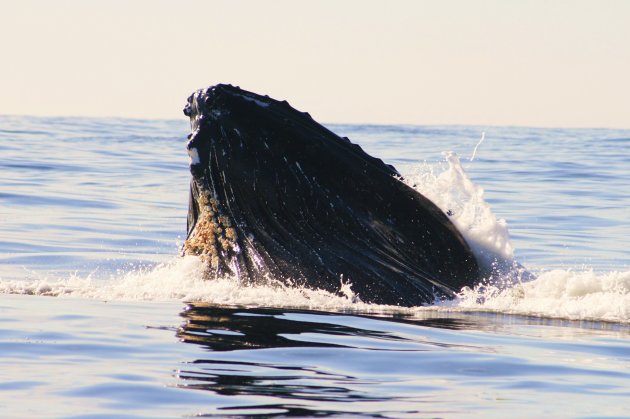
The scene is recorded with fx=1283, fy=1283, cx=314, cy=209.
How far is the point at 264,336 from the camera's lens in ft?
29.0

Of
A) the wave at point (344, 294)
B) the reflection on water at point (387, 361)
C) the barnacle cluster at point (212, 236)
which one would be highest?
the barnacle cluster at point (212, 236)

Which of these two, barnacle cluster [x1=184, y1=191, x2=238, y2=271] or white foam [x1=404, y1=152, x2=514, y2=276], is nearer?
barnacle cluster [x1=184, y1=191, x2=238, y2=271]

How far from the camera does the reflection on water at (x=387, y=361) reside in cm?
701

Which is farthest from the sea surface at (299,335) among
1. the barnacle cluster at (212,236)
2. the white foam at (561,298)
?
the barnacle cluster at (212,236)

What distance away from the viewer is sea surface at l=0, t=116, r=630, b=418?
698cm

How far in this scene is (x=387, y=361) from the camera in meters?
8.11

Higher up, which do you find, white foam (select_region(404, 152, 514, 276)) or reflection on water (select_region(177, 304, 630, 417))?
white foam (select_region(404, 152, 514, 276))

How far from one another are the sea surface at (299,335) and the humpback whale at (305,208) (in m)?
0.20

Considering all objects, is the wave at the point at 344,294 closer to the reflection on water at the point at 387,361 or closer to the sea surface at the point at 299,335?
the sea surface at the point at 299,335

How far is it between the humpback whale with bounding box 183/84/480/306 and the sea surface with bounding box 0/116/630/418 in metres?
0.20

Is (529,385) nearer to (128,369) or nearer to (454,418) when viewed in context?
(454,418)

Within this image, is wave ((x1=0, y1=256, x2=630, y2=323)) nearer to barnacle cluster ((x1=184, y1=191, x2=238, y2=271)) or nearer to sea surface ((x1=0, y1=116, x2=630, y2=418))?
sea surface ((x1=0, y1=116, x2=630, y2=418))

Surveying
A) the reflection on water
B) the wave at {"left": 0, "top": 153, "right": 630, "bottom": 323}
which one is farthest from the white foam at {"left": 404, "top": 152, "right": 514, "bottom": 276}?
the reflection on water

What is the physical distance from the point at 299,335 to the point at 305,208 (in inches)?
50.1
